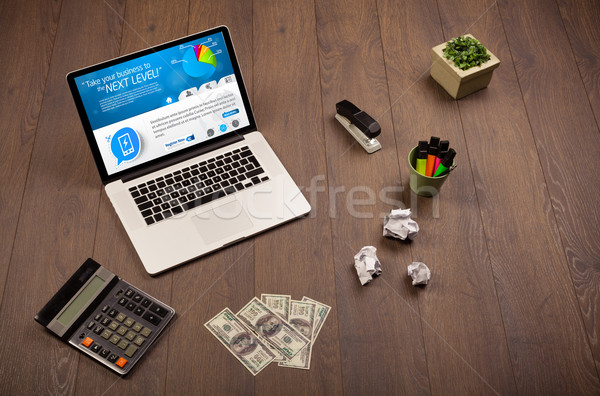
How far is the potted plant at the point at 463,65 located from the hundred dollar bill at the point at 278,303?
0.76 m

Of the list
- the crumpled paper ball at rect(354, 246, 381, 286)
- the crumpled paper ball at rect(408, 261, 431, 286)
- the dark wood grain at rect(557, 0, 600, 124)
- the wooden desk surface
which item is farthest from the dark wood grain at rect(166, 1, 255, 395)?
the dark wood grain at rect(557, 0, 600, 124)

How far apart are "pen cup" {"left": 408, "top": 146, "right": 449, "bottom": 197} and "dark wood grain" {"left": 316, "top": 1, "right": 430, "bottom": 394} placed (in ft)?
0.23

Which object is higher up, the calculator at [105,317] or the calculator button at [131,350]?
the calculator at [105,317]

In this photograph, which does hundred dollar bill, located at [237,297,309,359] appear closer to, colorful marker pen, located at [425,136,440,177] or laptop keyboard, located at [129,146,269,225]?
laptop keyboard, located at [129,146,269,225]

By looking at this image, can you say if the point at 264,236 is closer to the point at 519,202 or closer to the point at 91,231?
the point at 91,231

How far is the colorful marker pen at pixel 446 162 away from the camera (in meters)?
1.35

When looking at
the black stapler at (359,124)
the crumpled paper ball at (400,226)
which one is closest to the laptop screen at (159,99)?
the black stapler at (359,124)

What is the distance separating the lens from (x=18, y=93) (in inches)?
68.6

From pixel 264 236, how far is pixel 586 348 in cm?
75

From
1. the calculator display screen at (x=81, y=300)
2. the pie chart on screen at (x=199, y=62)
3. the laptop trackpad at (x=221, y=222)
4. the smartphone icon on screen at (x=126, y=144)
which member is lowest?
the laptop trackpad at (x=221, y=222)

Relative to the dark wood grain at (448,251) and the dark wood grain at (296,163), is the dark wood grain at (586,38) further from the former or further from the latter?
the dark wood grain at (296,163)

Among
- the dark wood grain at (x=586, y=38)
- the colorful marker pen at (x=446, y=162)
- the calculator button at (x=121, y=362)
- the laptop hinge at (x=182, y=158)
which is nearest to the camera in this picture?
the calculator button at (x=121, y=362)

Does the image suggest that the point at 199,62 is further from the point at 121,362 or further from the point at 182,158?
the point at 121,362

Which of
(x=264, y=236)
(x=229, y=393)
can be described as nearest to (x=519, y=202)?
(x=264, y=236)
